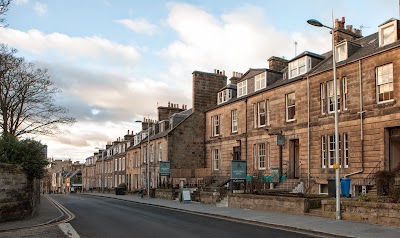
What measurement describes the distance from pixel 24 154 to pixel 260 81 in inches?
825

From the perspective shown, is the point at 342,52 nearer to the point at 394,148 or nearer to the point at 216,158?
the point at 394,148

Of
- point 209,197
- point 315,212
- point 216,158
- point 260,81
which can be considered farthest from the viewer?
point 216,158

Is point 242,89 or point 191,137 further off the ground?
point 242,89

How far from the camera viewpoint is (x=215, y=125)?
41062 millimetres

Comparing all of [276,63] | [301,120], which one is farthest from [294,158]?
[276,63]

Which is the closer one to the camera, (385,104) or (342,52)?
(385,104)

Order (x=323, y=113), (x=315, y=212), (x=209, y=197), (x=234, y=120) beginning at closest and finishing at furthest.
Answer: (x=315, y=212) < (x=323, y=113) < (x=209, y=197) < (x=234, y=120)

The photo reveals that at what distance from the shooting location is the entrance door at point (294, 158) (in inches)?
1136

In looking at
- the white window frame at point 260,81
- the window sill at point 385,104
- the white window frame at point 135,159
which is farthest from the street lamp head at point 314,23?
the white window frame at point 135,159

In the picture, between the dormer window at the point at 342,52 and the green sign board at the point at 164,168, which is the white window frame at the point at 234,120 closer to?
the green sign board at the point at 164,168

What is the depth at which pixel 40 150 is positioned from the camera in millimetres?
20984

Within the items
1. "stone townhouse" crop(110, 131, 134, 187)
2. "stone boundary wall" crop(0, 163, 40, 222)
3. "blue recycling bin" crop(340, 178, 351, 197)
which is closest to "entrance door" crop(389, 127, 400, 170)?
"blue recycling bin" crop(340, 178, 351, 197)

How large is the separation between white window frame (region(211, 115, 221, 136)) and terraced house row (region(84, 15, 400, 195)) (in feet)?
0.34

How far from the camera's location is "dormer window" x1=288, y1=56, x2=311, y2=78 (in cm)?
2883
